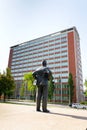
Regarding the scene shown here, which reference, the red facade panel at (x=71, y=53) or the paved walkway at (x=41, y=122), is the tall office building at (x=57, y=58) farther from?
the paved walkway at (x=41, y=122)

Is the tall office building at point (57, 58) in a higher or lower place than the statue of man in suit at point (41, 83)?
higher

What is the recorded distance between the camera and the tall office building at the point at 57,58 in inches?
2435

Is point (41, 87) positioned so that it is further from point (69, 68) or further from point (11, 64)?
point (11, 64)

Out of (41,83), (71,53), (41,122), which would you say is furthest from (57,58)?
(41,122)

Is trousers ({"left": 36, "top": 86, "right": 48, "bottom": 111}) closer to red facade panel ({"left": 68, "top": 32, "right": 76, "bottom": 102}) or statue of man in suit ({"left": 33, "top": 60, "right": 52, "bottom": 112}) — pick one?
statue of man in suit ({"left": 33, "top": 60, "right": 52, "bottom": 112})

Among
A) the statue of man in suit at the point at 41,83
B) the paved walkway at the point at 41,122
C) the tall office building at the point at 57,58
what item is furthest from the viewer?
the tall office building at the point at 57,58

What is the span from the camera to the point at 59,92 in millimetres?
62562

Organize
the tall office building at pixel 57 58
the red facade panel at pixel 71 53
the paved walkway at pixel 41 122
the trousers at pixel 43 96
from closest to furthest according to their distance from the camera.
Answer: the paved walkway at pixel 41 122 → the trousers at pixel 43 96 → the red facade panel at pixel 71 53 → the tall office building at pixel 57 58

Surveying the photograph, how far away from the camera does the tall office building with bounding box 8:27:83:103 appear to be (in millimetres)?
61856

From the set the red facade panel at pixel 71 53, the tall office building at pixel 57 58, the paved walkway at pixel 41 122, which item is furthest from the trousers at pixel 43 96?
the red facade panel at pixel 71 53

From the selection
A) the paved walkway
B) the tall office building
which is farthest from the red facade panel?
the paved walkway

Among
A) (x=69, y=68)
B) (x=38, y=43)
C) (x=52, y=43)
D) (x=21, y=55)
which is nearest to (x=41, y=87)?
(x=69, y=68)

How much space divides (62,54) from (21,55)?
1204 inches

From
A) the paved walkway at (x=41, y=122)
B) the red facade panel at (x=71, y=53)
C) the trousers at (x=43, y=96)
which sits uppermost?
the red facade panel at (x=71, y=53)
